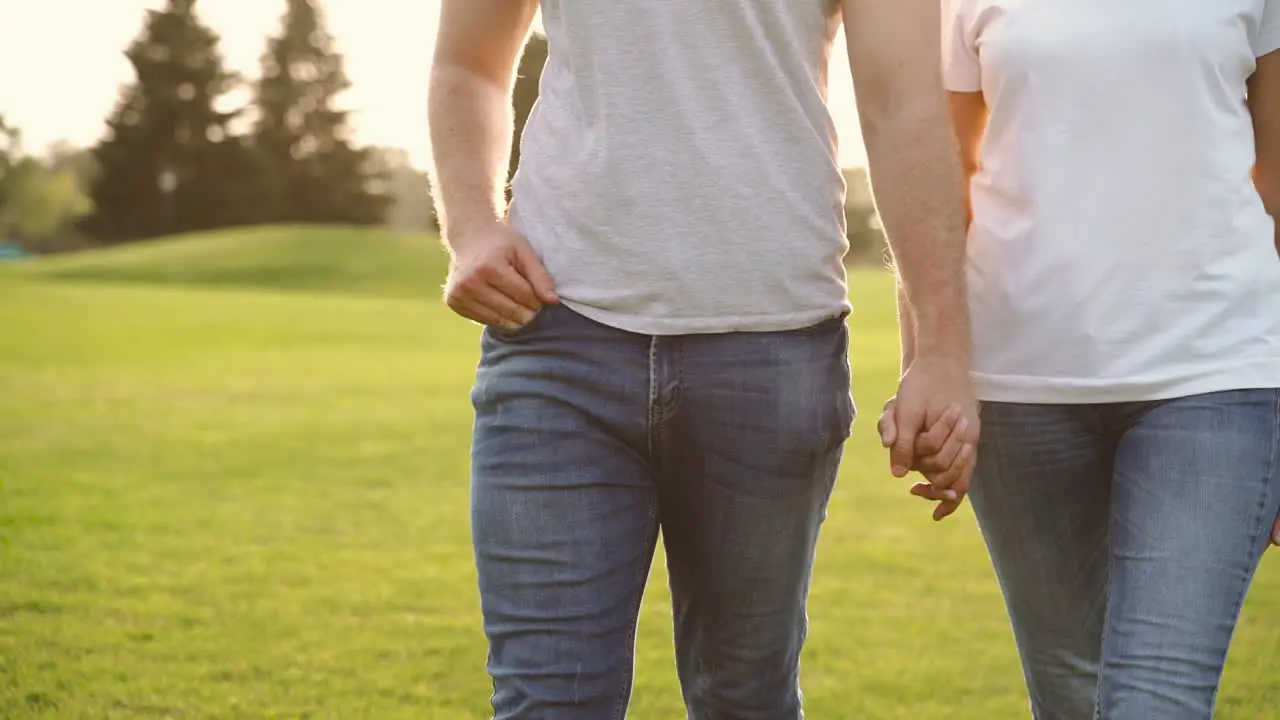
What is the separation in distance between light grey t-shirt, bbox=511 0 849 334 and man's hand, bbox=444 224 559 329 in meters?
0.04

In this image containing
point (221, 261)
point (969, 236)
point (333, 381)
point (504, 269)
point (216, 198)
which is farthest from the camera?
point (216, 198)

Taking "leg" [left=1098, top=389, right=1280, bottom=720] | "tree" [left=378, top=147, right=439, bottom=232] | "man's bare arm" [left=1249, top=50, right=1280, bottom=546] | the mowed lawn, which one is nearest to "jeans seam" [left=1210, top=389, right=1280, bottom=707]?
"leg" [left=1098, top=389, right=1280, bottom=720]

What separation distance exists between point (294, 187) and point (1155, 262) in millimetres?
54258

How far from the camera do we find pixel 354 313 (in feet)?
76.4

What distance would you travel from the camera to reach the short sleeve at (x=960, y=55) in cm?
240

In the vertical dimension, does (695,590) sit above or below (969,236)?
below

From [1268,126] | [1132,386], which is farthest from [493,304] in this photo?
[1268,126]

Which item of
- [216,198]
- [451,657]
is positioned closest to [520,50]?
[451,657]

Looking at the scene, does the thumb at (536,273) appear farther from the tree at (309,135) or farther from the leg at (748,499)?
the tree at (309,135)

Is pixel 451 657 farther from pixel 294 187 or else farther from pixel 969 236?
pixel 294 187

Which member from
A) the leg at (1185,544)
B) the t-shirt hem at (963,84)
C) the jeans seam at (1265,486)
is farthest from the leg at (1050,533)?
the t-shirt hem at (963,84)

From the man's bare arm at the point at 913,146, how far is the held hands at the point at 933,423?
0.15 ft

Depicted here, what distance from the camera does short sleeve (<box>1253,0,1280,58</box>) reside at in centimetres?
228

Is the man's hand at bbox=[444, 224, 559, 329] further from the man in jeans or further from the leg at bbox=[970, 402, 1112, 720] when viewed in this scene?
the leg at bbox=[970, 402, 1112, 720]
